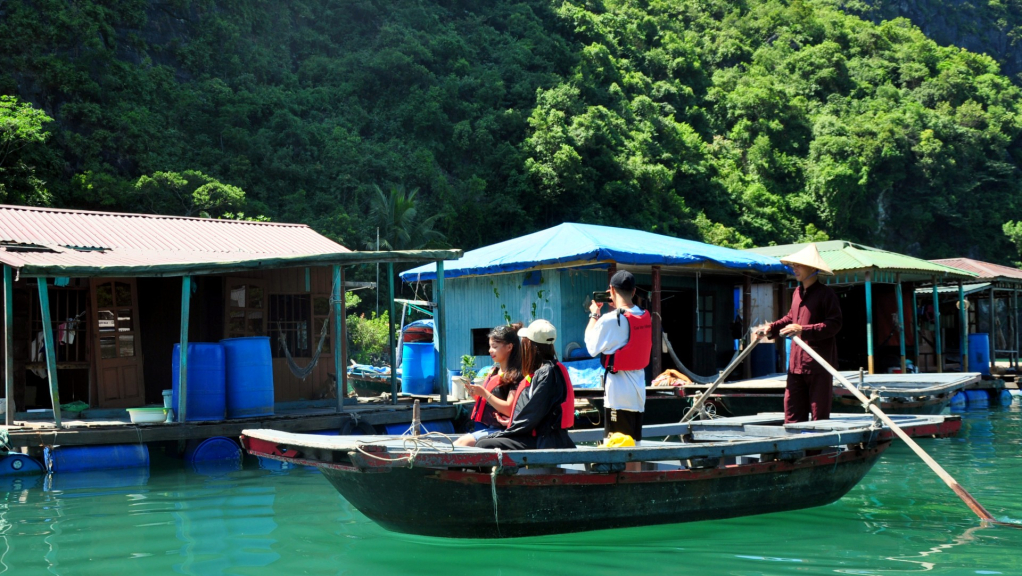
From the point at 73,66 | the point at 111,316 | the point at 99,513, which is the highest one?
the point at 73,66

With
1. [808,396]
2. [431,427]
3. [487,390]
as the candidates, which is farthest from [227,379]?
[808,396]

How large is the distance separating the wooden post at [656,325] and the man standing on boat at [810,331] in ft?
23.1

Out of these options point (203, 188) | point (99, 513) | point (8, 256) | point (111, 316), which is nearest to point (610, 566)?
point (99, 513)

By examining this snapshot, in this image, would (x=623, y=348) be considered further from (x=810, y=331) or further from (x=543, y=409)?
(x=810, y=331)

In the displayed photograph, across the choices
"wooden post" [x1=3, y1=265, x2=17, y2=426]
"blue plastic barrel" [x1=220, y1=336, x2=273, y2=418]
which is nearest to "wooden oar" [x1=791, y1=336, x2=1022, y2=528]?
"blue plastic barrel" [x1=220, y1=336, x2=273, y2=418]

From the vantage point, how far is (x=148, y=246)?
1367 cm

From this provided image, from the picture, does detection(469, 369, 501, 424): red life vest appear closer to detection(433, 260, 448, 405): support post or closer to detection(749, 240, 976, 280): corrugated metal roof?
detection(433, 260, 448, 405): support post

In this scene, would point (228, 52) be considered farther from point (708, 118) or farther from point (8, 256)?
point (8, 256)

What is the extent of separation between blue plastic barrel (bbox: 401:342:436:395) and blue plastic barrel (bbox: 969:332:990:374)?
53.2ft

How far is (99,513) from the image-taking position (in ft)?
26.1

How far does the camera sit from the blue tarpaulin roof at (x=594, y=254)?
47.9 ft

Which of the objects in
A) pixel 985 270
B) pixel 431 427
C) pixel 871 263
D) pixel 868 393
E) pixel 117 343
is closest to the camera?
pixel 431 427

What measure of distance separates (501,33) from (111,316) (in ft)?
132

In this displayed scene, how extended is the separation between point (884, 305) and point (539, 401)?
18.9m
